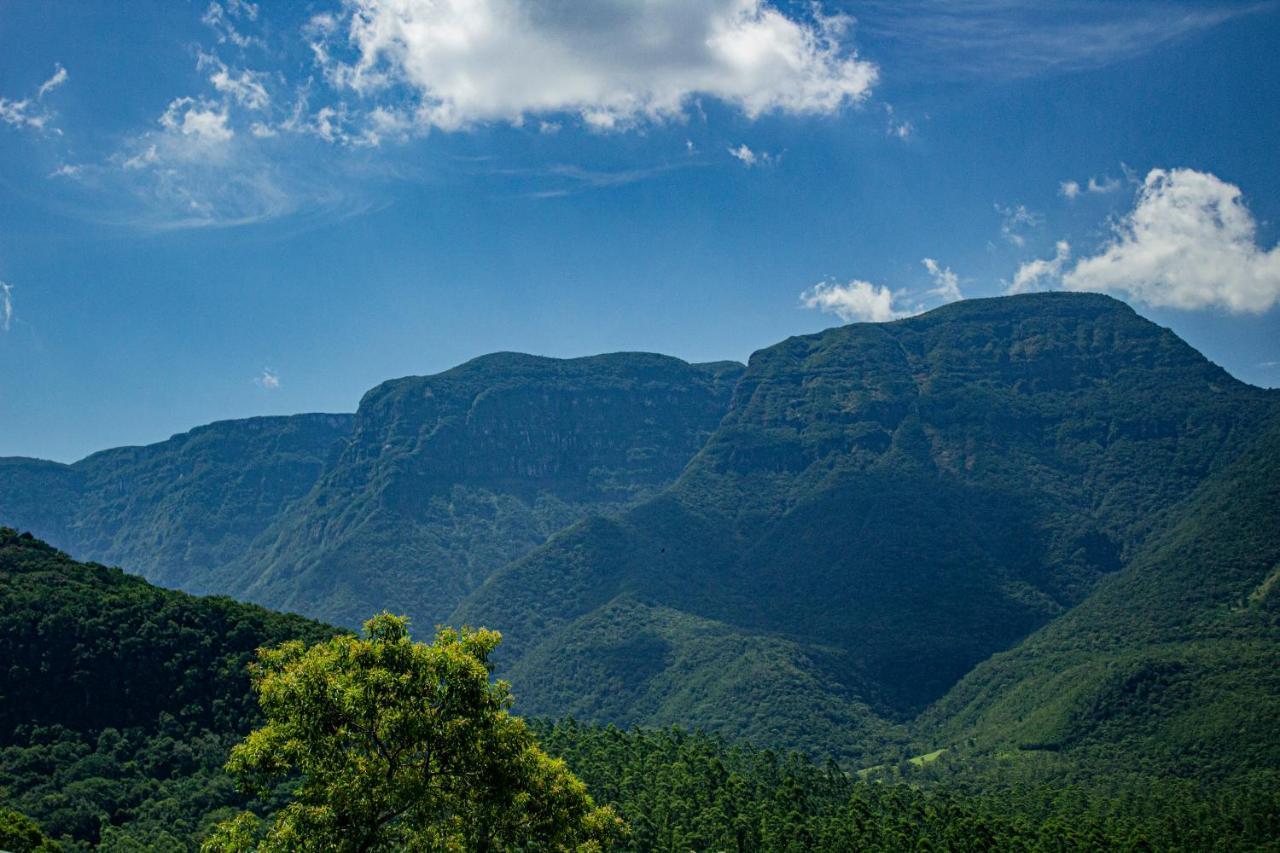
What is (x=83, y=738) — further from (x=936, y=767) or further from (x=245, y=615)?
(x=936, y=767)

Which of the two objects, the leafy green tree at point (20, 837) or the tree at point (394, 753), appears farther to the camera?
the leafy green tree at point (20, 837)

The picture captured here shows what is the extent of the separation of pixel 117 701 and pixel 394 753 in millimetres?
70911

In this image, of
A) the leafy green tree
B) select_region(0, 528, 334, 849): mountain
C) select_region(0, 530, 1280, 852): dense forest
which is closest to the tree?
the leafy green tree

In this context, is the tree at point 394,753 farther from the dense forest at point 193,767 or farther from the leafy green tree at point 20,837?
the dense forest at point 193,767

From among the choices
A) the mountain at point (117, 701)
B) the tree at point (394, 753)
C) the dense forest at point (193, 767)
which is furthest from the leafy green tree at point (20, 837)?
the tree at point (394, 753)

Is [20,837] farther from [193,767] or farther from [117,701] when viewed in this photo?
[117,701]

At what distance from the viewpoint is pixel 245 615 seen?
94.1 meters

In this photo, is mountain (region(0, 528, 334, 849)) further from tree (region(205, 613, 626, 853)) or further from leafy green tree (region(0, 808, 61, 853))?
tree (region(205, 613, 626, 853))

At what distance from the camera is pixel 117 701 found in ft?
261

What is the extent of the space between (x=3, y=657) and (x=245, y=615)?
2131cm

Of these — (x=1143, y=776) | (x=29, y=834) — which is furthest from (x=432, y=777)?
(x=1143, y=776)

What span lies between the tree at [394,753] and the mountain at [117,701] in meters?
48.6

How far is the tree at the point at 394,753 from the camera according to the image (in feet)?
68.5

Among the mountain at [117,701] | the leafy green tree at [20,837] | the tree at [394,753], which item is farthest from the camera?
the mountain at [117,701]
